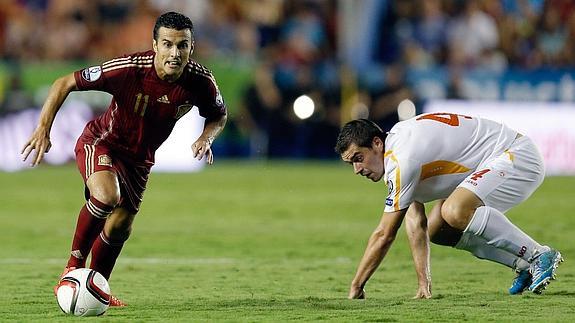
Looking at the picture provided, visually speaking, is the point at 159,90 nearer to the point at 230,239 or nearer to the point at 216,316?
the point at 216,316

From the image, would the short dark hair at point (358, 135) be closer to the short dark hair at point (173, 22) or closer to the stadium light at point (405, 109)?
the short dark hair at point (173, 22)

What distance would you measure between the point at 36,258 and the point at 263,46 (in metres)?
12.8

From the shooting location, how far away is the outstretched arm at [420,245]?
27.6ft

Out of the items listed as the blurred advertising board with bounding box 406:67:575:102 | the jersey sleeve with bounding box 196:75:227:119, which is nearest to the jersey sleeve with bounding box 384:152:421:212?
the jersey sleeve with bounding box 196:75:227:119

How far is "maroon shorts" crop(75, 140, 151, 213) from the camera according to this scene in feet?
26.8

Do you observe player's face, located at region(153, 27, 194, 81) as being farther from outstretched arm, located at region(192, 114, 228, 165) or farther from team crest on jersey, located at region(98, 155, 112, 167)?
team crest on jersey, located at region(98, 155, 112, 167)

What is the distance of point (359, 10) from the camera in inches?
902

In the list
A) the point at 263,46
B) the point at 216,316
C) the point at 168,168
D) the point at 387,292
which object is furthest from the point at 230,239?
the point at 263,46

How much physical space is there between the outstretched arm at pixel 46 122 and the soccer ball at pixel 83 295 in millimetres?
785

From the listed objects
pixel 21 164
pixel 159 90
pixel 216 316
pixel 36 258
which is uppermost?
pixel 159 90

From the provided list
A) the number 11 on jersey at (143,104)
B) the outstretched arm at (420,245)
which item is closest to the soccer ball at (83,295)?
the number 11 on jersey at (143,104)

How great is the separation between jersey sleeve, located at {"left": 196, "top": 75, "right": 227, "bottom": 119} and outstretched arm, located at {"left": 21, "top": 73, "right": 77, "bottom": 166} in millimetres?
917

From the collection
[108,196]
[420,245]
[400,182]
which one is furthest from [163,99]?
[420,245]

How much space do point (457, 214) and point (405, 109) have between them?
13651mm
